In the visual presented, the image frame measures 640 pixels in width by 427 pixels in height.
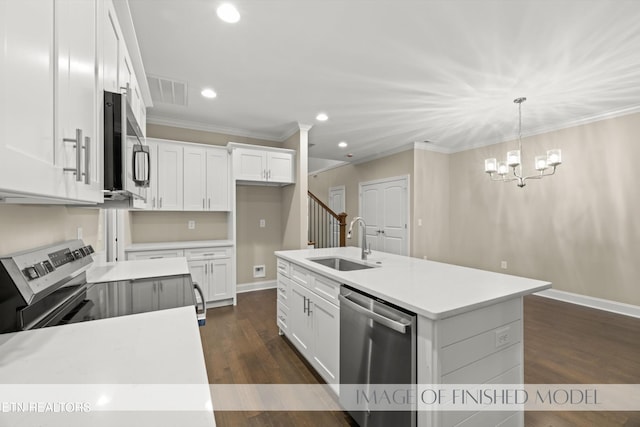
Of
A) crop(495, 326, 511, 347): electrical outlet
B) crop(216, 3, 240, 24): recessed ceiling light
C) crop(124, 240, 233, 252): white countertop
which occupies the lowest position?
crop(495, 326, 511, 347): electrical outlet

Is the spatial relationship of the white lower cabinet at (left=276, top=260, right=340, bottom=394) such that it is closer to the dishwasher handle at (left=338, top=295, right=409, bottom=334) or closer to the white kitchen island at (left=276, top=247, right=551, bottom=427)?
the white kitchen island at (left=276, top=247, right=551, bottom=427)

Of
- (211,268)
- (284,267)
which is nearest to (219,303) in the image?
(211,268)

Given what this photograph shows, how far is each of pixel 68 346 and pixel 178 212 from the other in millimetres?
3332

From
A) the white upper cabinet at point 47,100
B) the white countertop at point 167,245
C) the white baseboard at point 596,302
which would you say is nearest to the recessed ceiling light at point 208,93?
the white countertop at point 167,245

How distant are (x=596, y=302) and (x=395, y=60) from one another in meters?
4.15

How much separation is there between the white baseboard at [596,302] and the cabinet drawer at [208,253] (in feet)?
14.5

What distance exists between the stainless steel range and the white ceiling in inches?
68.1

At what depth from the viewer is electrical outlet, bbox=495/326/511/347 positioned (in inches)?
53.2

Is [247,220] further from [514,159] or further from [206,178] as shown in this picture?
[514,159]

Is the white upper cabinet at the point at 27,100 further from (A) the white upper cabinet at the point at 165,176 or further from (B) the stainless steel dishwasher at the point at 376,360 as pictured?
(A) the white upper cabinet at the point at 165,176

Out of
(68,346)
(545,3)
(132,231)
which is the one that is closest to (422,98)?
(545,3)

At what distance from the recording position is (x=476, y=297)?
130cm

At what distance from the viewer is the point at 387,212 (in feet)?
18.9

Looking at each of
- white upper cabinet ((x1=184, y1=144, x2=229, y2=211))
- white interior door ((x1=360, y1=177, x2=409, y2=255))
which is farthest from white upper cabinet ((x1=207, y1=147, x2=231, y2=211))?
white interior door ((x1=360, y1=177, x2=409, y2=255))
